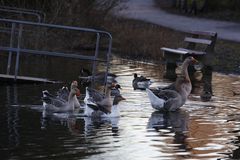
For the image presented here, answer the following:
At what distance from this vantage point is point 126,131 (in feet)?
45.2

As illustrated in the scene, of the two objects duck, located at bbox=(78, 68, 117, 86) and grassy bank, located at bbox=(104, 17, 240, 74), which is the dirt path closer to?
grassy bank, located at bbox=(104, 17, 240, 74)

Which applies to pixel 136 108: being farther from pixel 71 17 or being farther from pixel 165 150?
pixel 71 17

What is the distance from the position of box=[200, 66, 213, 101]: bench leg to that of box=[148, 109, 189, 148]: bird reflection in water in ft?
6.97

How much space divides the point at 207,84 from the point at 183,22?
801 inches

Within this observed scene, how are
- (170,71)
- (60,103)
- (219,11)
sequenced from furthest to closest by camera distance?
(219,11) → (170,71) → (60,103)

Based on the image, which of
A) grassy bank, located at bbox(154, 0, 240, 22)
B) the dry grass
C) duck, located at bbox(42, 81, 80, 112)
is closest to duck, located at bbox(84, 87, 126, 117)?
duck, located at bbox(42, 81, 80, 112)

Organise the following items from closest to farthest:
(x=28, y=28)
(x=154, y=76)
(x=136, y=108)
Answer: (x=136, y=108)
(x=154, y=76)
(x=28, y=28)

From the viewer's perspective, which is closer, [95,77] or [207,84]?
[95,77]

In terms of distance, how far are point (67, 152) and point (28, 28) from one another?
14.1m

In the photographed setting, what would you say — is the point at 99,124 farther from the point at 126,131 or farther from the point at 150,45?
the point at 150,45

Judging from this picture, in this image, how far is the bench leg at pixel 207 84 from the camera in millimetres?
18570

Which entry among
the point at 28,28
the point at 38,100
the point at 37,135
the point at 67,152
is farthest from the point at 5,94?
the point at 28,28

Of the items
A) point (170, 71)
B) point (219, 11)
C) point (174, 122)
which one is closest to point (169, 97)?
point (174, 122)

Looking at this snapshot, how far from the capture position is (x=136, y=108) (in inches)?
649
